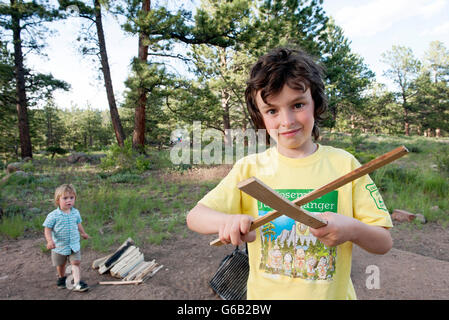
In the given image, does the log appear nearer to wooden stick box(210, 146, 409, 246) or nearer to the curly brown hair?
the curly brown hair

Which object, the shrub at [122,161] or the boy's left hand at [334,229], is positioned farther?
the shrub at [122,161]

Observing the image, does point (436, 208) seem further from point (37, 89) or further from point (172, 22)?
point (37, 89)

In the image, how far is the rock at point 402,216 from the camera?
5.41 metres

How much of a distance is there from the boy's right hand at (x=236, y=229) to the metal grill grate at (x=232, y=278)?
2.43 m

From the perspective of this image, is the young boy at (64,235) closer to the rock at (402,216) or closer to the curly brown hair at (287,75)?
the curly brown hair at (287,75)

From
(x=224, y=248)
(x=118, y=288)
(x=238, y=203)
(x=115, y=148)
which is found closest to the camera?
(x=238, y=203)

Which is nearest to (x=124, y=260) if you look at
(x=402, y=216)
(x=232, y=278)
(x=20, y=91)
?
(x=232, y=278)

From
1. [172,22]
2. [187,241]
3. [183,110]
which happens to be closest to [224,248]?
[187,241]

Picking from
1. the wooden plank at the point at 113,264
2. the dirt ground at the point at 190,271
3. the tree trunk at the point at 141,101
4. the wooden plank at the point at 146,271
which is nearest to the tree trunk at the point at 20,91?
the tree trunk at the point at 141,101

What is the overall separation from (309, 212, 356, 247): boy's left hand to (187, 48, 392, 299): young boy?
0.28m

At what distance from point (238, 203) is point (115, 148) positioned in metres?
9.76

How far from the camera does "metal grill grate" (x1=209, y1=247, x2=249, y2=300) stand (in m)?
3.11

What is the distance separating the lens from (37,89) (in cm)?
1495

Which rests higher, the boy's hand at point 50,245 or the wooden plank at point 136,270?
the boy's hand at point 50,245
